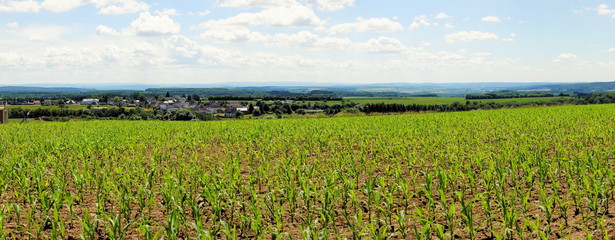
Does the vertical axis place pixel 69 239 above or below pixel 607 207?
below

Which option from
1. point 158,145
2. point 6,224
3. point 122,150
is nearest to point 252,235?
point 6,224

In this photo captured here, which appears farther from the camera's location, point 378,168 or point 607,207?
point 378,168

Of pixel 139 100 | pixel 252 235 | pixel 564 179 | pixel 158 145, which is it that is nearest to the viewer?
pixel 252 235

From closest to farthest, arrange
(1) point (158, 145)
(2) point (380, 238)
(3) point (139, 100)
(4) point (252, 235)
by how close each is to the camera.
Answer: (2) point (380, 238) < (4) point (252, 235) < (1) point (158, 145) < (3) point (139, 100)

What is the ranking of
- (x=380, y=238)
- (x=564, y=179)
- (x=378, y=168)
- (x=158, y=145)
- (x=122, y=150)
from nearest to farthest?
(x=380, y=238) < (x=564, y=179) < (x=378, y=168) < (x=122, y=150) < (x=158, y=145)

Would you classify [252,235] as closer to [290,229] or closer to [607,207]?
[290,229]

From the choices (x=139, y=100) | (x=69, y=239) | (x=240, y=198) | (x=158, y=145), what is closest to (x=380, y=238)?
(x=240, y=198)

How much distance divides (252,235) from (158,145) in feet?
39.9

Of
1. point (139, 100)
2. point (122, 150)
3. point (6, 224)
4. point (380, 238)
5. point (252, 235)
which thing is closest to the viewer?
point (380, 238)

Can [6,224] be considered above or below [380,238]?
below

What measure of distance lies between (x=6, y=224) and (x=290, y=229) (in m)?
5.02

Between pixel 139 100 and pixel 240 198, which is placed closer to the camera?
pixel 240 198

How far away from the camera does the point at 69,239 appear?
663 cm

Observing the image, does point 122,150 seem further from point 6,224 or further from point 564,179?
point 564,179
